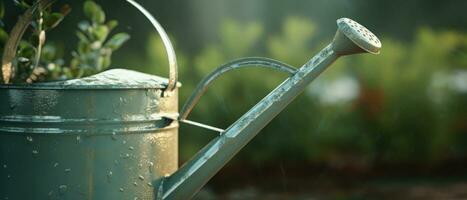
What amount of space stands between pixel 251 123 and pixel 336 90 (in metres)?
1.34

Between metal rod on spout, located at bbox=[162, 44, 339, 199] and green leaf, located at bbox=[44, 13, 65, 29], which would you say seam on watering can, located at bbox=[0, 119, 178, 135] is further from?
green leaf, located at bbox=[44, 13, 65, 29]

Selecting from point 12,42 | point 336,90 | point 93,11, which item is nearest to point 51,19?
point 12,42

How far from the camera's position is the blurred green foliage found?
8.87ft

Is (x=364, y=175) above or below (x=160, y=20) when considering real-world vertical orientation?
below

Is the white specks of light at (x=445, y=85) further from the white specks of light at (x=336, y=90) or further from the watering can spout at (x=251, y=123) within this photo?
the watering can spout at (x=251, y=123)

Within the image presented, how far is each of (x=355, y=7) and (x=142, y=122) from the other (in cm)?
188

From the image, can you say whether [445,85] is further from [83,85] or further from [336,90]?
[83,85]

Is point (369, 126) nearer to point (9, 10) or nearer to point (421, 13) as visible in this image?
point (421, 13)

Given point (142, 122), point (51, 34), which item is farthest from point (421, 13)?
point (142, 122)

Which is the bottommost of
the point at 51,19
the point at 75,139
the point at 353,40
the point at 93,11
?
the point at 75,139

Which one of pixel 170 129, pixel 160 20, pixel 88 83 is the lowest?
pixel 170 129

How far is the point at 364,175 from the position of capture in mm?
2814

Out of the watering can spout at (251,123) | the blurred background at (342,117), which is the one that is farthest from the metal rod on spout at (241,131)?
the blurred background at (342,117)

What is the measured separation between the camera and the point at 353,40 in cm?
137
